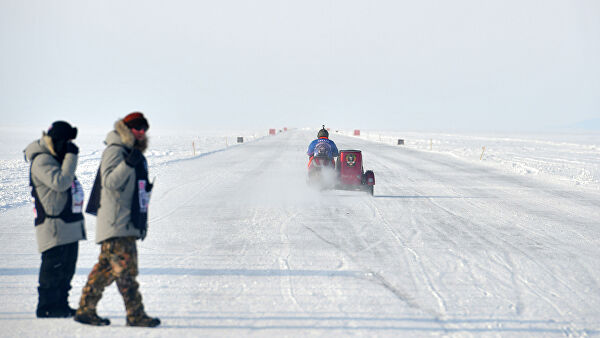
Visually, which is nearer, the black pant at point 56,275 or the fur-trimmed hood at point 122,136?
the fur-trimmed hood at point 122,136

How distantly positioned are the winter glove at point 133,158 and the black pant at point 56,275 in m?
1.12

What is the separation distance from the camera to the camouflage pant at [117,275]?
3.79 m

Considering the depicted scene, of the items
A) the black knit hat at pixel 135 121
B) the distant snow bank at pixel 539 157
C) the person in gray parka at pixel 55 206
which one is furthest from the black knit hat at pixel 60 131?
the distant snow bank at pixel 539 157

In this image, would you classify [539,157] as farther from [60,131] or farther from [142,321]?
[60,131]

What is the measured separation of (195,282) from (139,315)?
1.25 meters

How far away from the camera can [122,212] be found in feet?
12.4

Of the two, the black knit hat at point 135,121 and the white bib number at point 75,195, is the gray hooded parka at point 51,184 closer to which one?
the white bib number at point 75,195

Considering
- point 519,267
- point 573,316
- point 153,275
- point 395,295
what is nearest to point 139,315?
point 153,275

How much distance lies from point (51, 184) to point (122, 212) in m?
0.62

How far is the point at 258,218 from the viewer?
890cm

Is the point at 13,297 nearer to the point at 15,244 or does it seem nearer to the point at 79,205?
the point at 79,205

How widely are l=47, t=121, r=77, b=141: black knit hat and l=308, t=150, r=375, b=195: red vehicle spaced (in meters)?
8.15

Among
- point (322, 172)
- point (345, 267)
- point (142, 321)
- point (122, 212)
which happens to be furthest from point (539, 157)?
point (122, 212)

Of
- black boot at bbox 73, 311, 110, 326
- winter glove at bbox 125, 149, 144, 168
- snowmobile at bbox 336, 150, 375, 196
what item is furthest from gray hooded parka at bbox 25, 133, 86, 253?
snowmobile at bbox 336, 150, 375, 196
